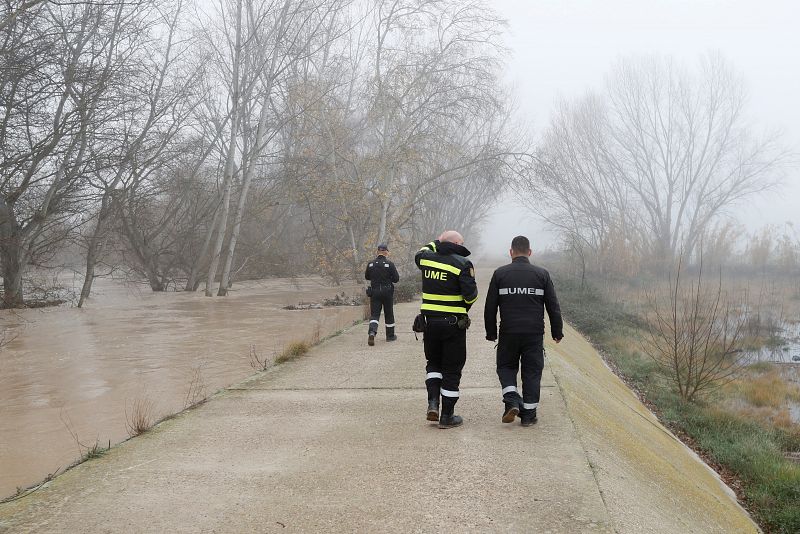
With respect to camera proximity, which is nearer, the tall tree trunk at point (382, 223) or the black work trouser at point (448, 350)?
the black work trouser at point (448, 350)

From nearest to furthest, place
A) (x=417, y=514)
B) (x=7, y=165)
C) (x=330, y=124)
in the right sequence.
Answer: (x=417, y=514)
(x=7, y=165)
(x=330, y=124)

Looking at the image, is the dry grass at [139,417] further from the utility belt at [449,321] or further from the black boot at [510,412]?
the black boot at [510,412]

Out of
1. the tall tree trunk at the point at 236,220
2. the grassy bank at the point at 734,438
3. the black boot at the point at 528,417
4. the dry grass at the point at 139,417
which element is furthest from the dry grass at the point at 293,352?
the tall tree trunk at the point at 236,220

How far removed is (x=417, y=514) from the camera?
157 inches

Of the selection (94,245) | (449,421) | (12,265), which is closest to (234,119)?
(94,245)

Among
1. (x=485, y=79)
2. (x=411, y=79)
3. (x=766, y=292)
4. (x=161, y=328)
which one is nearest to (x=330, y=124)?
(x=411, y=79)

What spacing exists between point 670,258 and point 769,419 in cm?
2958

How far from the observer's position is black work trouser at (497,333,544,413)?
588cm

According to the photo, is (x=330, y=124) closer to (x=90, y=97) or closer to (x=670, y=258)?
(x=90, y=97)

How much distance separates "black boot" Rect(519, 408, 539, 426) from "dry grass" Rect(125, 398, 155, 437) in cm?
354

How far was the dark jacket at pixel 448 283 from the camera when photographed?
5852 millimetres

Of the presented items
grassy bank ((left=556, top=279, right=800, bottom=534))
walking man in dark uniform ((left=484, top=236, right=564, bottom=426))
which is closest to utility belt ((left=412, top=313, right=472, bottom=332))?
walking man in dark uniform ((left=484, top=236, right=564, bottom=426))

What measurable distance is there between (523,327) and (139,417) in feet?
12.1

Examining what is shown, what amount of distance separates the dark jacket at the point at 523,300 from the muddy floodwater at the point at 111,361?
426 cm
